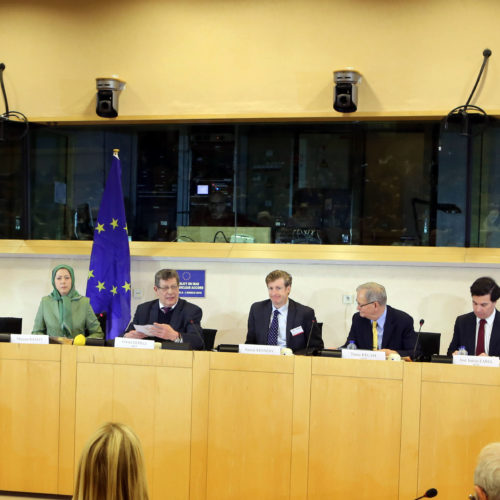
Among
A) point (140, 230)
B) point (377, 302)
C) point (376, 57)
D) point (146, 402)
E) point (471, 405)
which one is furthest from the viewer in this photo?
point (140, 230)

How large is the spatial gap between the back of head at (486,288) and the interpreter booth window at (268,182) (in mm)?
1408

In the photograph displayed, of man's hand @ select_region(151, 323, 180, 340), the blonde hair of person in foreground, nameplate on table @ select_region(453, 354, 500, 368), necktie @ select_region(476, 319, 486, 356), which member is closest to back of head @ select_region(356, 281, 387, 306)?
necktie @ select_region(476, 319, 486, 356)

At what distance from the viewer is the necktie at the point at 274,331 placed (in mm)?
4738

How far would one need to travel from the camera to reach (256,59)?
6016mm

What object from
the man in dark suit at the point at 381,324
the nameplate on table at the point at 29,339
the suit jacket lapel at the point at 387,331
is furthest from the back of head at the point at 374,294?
the nameplate on table at the point at 29,339

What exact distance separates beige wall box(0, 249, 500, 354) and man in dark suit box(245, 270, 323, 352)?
4.06 feet

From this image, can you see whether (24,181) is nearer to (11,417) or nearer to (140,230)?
(140,230)

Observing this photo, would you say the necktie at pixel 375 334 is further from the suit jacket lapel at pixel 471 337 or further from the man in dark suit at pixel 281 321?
the suit jacket lapel at pixel 471 337

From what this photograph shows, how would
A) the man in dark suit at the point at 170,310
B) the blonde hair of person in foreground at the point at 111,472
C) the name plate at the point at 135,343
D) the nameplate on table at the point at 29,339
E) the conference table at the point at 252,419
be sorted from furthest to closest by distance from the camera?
the man in dark suit at the point at 170,310 < the nameplate on table at the point at 29,339 < the name plate at the point at 135,343 < the conference table at the point at 252,419 < the blonde hair of person in foreground at the point at 111,472

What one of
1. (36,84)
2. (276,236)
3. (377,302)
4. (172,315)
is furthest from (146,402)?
(36,84)

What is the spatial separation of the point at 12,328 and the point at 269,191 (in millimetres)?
2478

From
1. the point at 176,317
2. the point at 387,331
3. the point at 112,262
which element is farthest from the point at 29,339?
the point at 387,331

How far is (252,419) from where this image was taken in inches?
143

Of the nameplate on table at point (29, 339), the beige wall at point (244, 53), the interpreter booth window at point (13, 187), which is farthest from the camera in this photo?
the interpreter booth window at point (13, 187)
